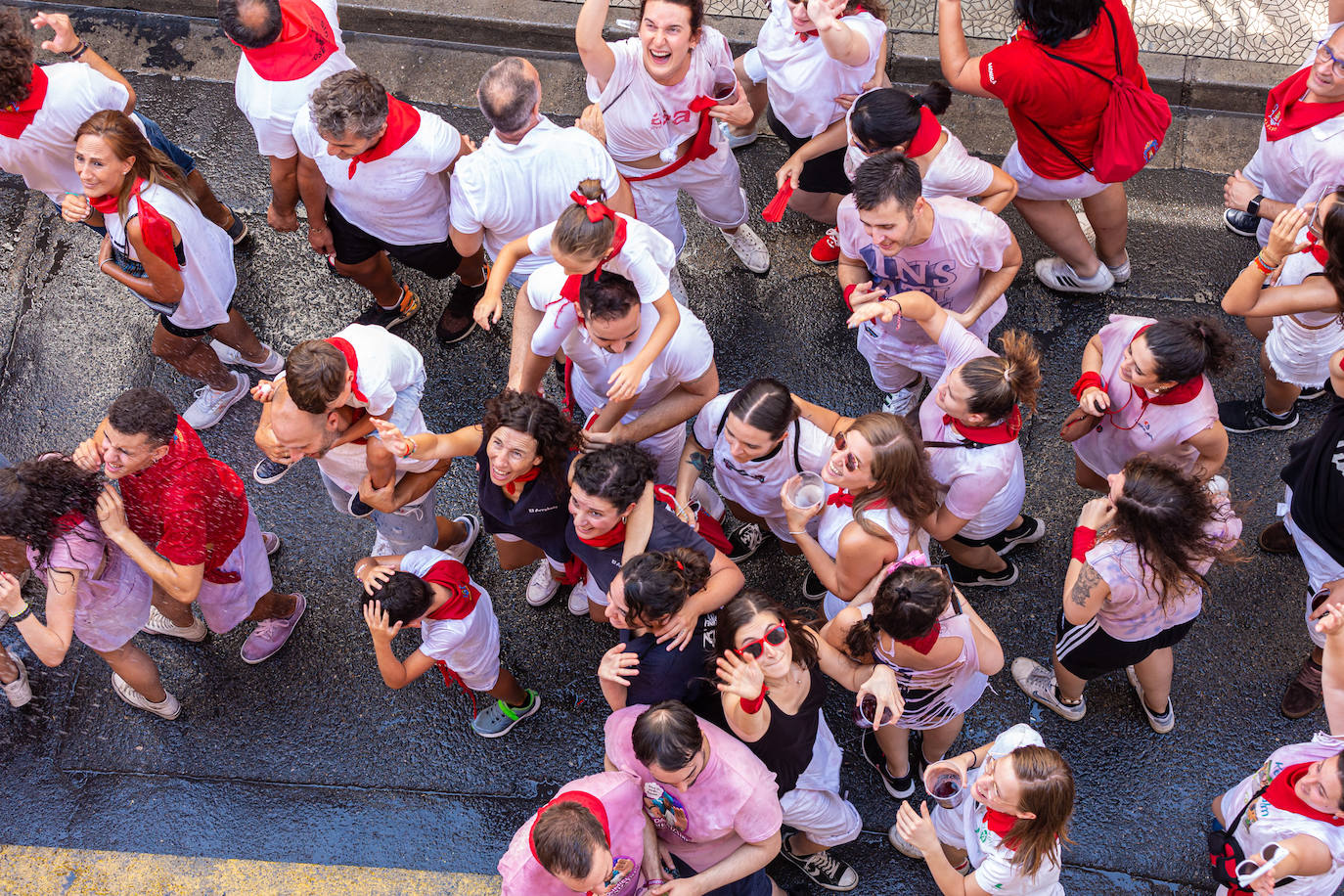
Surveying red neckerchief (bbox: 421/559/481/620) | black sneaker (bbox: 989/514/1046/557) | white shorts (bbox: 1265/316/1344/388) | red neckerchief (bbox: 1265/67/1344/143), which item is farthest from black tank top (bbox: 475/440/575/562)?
red neckerchief (bbox: 1265/67/1344/143)

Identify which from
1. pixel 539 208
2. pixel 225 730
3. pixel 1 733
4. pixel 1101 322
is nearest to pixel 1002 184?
pixel 1101 322

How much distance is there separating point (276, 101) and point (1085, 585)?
3940mm

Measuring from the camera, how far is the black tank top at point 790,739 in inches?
135

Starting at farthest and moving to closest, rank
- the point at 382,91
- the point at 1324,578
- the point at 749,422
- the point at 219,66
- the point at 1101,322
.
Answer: the point at 219,66 < the point at 1101,322 < the point at 382,91 < the point at 1324,578 < the point at 749,422

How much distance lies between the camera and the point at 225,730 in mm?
4523

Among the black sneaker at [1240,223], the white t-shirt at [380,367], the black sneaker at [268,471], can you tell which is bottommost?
the black sneaker at [268,471]

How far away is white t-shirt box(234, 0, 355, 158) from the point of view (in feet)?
15.1

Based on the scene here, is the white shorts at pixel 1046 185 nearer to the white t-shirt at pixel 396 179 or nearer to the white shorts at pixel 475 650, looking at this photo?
the white t-shirt at pixel 396 179

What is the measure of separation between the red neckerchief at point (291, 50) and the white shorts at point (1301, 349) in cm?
450

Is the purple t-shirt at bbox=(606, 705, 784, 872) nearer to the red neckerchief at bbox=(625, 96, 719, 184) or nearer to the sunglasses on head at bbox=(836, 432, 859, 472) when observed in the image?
the sunglasses on head at bbox=(836, 432, 859, 472)

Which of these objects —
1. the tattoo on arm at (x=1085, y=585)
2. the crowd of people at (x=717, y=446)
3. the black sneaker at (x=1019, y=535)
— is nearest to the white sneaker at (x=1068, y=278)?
the crowd of people at (x=717, y=446)

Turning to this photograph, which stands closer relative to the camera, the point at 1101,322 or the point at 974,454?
the point at 974,454

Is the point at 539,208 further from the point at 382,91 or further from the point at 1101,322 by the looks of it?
the point at 1101,322

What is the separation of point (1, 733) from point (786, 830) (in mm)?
3430
